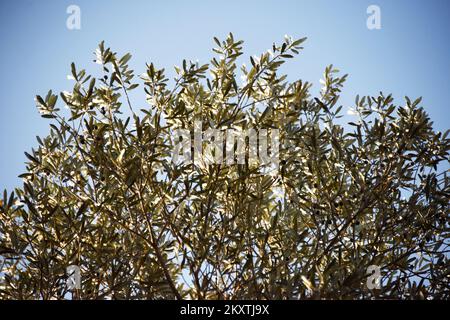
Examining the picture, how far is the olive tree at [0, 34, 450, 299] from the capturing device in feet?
11.8

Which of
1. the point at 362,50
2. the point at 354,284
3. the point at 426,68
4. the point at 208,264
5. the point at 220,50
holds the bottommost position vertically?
the point at 354,284

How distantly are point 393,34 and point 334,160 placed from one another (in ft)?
14.9

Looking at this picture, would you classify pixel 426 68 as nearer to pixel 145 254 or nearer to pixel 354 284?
pixel 354 284

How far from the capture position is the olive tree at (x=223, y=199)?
3.60 meters

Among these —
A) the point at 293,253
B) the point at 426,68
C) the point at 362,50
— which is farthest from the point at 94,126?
the point at 426,68

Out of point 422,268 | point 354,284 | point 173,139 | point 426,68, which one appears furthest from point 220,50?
point 426,68

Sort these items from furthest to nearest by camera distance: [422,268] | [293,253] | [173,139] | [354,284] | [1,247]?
[422,268] → [173,139] → [293,253] → [1,247] → [354,284]

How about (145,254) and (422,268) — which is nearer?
(145,254)

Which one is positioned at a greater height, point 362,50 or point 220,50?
point 362,50

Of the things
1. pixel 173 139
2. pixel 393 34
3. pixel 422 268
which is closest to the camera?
pixel 173 139

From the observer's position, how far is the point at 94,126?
3.95m

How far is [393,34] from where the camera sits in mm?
7633

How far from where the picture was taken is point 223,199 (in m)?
3.94

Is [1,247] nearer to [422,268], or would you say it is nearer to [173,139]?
[173,139]
